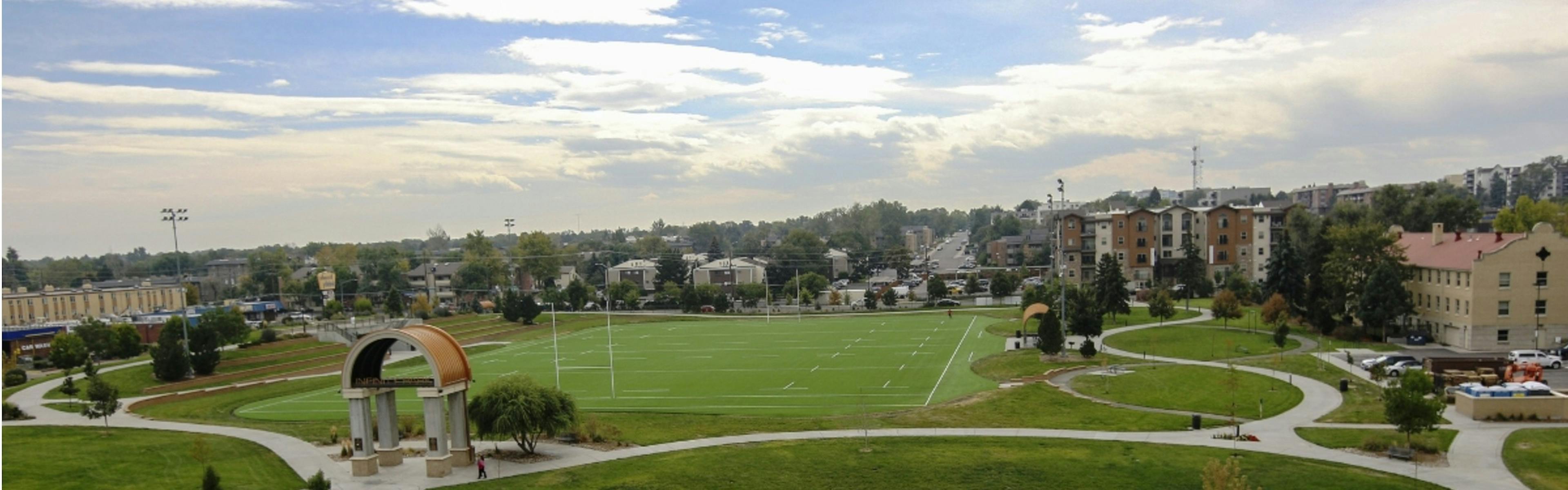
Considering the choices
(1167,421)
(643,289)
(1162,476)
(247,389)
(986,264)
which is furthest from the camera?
(986,264)

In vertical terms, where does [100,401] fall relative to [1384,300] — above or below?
below

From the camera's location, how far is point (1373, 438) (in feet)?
95.1

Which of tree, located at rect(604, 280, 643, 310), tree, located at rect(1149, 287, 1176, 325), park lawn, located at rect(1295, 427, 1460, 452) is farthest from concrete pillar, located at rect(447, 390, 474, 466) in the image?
tree, located at rect(604, 280, 643, 310)

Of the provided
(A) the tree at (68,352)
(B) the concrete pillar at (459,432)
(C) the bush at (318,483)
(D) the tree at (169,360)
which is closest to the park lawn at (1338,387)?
(B) the concrete pillar at (459,432)

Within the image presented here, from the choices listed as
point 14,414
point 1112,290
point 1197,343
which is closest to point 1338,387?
point 1197,343

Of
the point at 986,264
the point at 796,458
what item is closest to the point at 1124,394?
the point at 796,458

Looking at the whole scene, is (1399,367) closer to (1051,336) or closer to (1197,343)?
(1197,343)

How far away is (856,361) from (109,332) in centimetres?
5100

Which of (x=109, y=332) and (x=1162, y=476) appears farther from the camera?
(x=109, y=332)

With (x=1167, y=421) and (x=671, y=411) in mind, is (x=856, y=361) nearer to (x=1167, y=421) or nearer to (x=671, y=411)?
(x=671, y=411)

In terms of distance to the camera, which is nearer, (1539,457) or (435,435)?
(1539,457)

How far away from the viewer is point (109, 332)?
211 feet

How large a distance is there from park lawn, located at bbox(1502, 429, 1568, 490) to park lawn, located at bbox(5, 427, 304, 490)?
34.0 m

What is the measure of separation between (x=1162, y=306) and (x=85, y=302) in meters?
117
